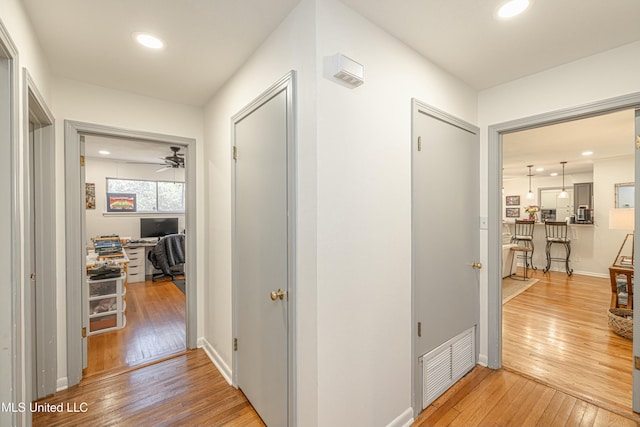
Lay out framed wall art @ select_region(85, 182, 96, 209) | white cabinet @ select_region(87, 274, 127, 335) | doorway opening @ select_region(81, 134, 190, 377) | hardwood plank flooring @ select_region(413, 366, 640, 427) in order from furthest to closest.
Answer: framed wall art @ select_region(85, 182, 96, 209) < white cabinet @ select_region(87, 274, 127, 335) < doorway opening @ select_region(81, 134, 190, 377) < hardwood plank flooring @ select_region(413, 366, 640, 427)

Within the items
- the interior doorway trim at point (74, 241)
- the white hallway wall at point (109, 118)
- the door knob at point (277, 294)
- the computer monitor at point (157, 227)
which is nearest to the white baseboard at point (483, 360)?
the door knob at point (277, 294)

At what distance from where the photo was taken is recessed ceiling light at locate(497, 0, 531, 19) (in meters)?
1.46

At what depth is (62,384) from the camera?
2219 mm

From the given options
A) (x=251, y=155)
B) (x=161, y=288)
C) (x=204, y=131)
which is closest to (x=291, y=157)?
(x=251, y=155)

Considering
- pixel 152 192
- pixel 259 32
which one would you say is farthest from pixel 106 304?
pixel 259 32

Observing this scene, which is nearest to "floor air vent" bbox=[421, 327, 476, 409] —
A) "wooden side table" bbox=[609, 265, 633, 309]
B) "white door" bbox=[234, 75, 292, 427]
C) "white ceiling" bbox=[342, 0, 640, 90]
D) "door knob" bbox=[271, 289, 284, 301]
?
"white door" bbox=[234, 75, 292, 427]

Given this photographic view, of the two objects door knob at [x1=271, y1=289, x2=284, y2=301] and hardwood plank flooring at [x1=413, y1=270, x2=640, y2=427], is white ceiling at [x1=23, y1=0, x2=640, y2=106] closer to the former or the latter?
door knob at [x1=271, y1=289, x2=284, y2=301]

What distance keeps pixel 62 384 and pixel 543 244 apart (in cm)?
896

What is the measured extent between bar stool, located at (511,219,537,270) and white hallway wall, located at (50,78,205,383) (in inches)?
287

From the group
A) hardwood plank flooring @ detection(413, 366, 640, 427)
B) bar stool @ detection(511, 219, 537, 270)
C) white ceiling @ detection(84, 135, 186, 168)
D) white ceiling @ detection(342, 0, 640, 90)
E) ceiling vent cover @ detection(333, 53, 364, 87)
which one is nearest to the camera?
ceiling vent cover @ detection(333, 53, 364, 87)

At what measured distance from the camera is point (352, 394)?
155 cm

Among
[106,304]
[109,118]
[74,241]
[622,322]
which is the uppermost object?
[109,118]

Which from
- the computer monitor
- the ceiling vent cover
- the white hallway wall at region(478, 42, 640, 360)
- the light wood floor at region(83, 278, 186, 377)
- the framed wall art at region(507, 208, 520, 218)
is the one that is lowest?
the light wood floor at region(83, 278, 186, 377)

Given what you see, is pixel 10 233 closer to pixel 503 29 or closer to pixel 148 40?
pixel 148 40
